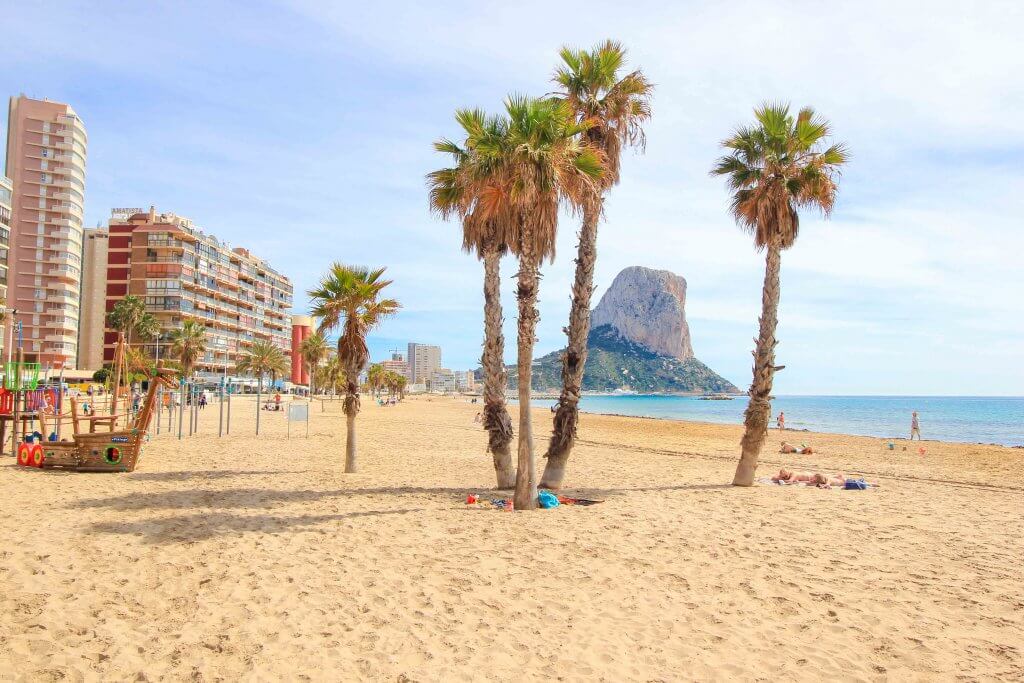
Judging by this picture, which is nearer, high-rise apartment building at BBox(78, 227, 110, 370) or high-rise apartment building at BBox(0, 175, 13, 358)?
high-rise apartment building at BBox(0, 175, 13, 358)

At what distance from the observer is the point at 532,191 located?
986cm

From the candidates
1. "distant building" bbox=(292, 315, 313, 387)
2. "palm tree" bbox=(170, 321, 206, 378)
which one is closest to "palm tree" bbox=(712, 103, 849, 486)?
"palm tree" bbox=(170, 321, 206, 378)

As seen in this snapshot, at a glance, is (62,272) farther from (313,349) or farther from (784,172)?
(784,172)

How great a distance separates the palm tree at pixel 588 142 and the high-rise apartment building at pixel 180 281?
74.5 metres

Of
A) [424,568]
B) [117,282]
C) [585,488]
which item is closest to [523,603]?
[424,568]

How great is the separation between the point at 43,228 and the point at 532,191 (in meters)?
87.6

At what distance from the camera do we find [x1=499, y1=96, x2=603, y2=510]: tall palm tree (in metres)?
9.79

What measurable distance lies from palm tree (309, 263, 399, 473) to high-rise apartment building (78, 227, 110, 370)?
8333cm

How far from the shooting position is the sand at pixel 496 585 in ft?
17.4

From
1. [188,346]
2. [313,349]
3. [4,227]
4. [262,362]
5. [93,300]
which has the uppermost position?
[4,227]

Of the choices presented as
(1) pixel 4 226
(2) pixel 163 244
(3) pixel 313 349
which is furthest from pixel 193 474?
(2) pixel 163 244

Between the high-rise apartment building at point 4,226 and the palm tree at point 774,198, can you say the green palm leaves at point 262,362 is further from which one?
the palm tree at point 774,198

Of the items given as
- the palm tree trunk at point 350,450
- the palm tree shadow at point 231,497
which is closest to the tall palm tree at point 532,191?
the palm tree shadow at point 231,497

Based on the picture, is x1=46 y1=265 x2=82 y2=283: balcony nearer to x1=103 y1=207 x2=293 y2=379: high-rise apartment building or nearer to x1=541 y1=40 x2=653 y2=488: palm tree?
x1=103 y1=207 x2=293 y2=379: high-rise apartment building
